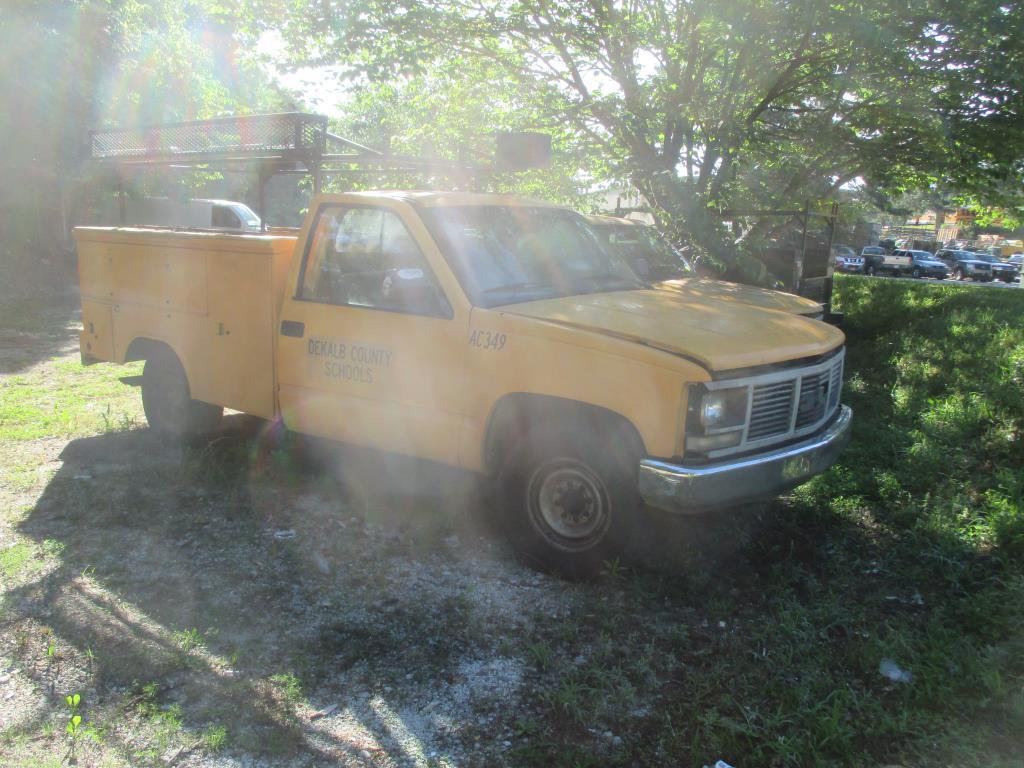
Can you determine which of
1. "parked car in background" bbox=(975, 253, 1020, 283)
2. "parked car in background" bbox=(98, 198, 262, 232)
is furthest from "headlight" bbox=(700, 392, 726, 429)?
"parked car in background" bbox=(975, 253, 1020, 283)

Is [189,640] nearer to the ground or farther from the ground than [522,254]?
nearer to the ground

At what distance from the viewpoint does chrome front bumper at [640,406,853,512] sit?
3.72 metres

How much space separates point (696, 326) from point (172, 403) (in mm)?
4229

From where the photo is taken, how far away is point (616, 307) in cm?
455

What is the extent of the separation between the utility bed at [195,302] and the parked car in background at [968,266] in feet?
147

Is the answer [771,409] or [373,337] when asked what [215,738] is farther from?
[771,409]

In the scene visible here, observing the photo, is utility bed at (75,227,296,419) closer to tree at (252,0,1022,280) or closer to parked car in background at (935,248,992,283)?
tree at (252,0,1022,280)

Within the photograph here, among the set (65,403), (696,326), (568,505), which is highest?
(696,326)

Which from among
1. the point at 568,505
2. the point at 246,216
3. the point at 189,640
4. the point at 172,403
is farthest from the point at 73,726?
the point at 246,216

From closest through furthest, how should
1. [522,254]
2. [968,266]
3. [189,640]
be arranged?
1. [189,640]
2. [522,254]
3. [968,266]

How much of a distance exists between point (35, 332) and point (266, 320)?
8147 mm

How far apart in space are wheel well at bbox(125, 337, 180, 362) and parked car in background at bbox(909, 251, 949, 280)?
1730 inches

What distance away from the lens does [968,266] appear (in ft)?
140

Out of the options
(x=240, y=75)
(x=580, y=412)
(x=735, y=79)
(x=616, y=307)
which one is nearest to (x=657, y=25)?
(x=735, y=79)
